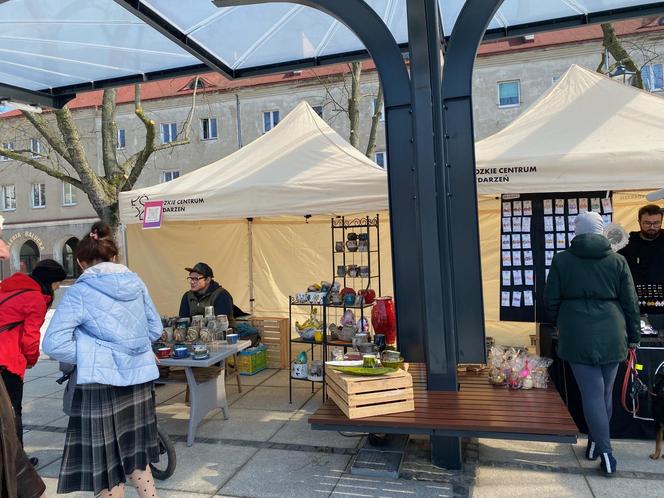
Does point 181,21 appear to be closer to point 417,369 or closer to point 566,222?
point 417,369

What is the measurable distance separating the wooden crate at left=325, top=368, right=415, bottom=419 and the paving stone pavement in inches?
22.6

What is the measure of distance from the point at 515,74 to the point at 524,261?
16.4 m

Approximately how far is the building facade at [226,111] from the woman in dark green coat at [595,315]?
523 inches

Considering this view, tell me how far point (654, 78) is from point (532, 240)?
53.9 ft

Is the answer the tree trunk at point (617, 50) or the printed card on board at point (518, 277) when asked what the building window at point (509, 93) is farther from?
the printed card on board at point (518, 277)

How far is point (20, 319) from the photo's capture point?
309 centimetres

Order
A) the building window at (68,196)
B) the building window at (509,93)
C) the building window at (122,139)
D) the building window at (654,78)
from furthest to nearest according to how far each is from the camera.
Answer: the building window at (68,196), the building window at (122,139), the building window at (509,93), the building window at (654,78)

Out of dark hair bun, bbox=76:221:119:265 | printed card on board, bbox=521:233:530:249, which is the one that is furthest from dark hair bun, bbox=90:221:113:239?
printed card on board, bbox=521:233:530:249

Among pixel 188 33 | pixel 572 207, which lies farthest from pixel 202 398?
pixel 572 207

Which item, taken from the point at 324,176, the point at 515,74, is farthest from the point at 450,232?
the point at 515,74

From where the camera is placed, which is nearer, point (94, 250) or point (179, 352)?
point (94, 250)

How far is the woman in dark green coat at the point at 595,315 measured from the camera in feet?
10.0

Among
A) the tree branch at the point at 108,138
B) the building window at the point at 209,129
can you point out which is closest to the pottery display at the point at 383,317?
the tree branch at the point at 108,138

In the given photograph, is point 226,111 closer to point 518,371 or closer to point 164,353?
point 164,353
